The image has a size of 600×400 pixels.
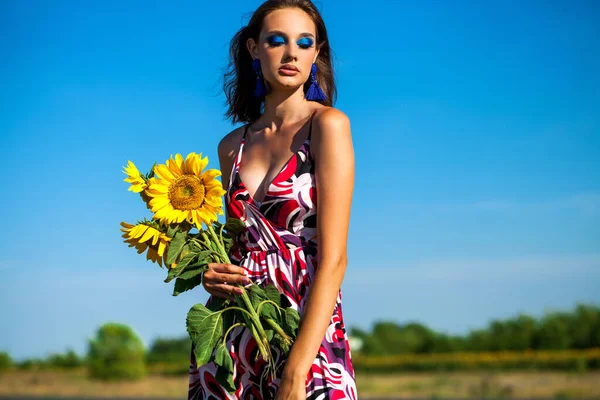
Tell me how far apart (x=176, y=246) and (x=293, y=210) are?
1.65 ft

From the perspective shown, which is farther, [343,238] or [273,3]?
[273,3]

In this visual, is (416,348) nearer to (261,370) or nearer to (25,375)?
(25,375)

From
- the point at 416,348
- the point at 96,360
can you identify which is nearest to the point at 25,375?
the point at 96,360

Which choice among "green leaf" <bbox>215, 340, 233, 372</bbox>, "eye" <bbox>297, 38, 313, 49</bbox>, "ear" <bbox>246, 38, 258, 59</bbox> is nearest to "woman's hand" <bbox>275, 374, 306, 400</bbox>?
"green leaf" <bbox>215, 340, 233, 372</bbox>

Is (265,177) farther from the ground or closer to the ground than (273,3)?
closer to the ground

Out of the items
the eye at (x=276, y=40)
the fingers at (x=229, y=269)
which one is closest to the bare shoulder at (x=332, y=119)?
the eye at (x=276, y=40)

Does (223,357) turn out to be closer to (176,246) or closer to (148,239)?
(176,246)

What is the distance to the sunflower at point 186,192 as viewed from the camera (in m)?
2.93

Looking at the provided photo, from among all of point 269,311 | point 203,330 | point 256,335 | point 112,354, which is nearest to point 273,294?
point 269,311

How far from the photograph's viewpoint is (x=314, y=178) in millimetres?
2936

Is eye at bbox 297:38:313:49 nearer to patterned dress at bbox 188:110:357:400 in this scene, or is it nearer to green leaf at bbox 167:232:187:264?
patterned dress at bbox 188:110:357:400

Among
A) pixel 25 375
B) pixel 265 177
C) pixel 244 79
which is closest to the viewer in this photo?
pixel 265 177

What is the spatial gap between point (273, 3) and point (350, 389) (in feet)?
5.72

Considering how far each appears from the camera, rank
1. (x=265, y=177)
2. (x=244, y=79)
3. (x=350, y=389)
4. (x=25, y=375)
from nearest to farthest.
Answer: (x=350, y=389) → (x=265, y=177) → (x=244, y=79) → (x=25, y=375)
